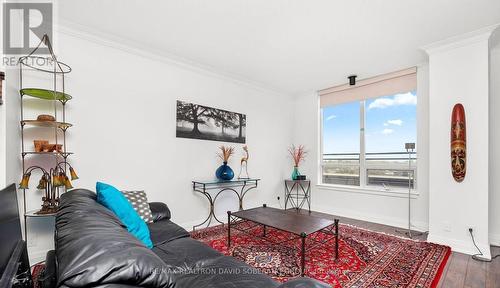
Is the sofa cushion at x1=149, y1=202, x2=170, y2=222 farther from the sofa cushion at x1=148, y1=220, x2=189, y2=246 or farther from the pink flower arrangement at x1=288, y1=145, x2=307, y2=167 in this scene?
the pink flower arrangement at x1=288, y1=145, x2=307, y2=167

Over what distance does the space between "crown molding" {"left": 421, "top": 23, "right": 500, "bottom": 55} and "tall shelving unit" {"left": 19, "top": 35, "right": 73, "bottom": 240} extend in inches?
168

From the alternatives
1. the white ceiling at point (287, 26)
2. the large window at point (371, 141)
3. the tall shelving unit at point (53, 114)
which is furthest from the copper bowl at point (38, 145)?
the large window at point (371, 141)

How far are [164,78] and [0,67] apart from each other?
70.8 inches

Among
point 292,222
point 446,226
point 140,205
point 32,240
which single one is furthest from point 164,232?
point 446,226

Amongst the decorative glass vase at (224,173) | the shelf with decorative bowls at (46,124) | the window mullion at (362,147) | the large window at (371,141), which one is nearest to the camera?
the shelf with decorative bowls at (46,124)

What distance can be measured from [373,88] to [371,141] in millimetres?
949

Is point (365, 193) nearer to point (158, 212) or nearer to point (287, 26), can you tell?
point (287, 26)

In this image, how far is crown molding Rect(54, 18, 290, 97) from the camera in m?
2.55

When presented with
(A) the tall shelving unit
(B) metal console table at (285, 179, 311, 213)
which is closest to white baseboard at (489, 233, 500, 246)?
(B) metal console table at (285, 179, 311, 213)

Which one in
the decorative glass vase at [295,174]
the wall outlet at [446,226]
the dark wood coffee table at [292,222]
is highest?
the decorative glass vase at [295,174]

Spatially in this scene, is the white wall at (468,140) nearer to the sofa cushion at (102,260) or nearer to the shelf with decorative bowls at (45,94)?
the sofa cushion at (102,260)

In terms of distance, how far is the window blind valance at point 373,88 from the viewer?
370cm

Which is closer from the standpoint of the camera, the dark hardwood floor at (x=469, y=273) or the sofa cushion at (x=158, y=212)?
the dark hardwood floor at (x=469, y=273)

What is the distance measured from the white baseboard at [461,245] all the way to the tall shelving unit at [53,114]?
4277 mm
